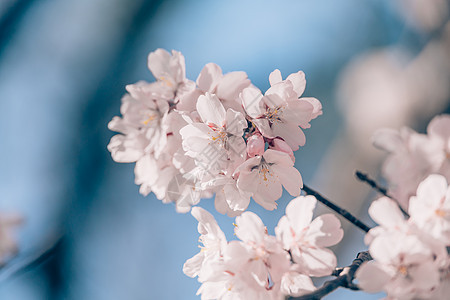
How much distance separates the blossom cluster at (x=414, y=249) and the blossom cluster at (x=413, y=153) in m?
0.08

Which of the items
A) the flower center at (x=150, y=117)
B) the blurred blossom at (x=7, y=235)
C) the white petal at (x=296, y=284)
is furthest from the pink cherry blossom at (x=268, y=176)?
the blurred blossom at (x=7, y=235)

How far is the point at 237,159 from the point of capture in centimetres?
47

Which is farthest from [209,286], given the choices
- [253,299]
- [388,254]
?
[388,254]

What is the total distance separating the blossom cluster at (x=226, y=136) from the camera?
1.53 feet

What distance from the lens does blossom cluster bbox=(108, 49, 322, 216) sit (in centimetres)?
47

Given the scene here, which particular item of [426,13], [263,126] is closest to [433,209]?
[263,126]

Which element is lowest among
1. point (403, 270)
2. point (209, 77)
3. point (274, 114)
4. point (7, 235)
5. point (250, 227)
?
point (403, 270)

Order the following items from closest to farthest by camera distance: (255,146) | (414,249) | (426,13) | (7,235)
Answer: (414,249)
(255,146)
(7,235)
(426,13)

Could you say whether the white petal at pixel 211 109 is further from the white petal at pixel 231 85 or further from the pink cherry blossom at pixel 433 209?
the pink cherry blossom at pixel 433 209

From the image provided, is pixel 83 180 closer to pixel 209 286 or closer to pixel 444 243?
pixel 209 286

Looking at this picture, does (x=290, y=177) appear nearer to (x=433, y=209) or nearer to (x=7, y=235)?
(x=433, y=209)

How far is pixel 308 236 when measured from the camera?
0.42m

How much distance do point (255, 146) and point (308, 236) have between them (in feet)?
0.42

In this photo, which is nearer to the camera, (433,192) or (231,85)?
(433,192)
